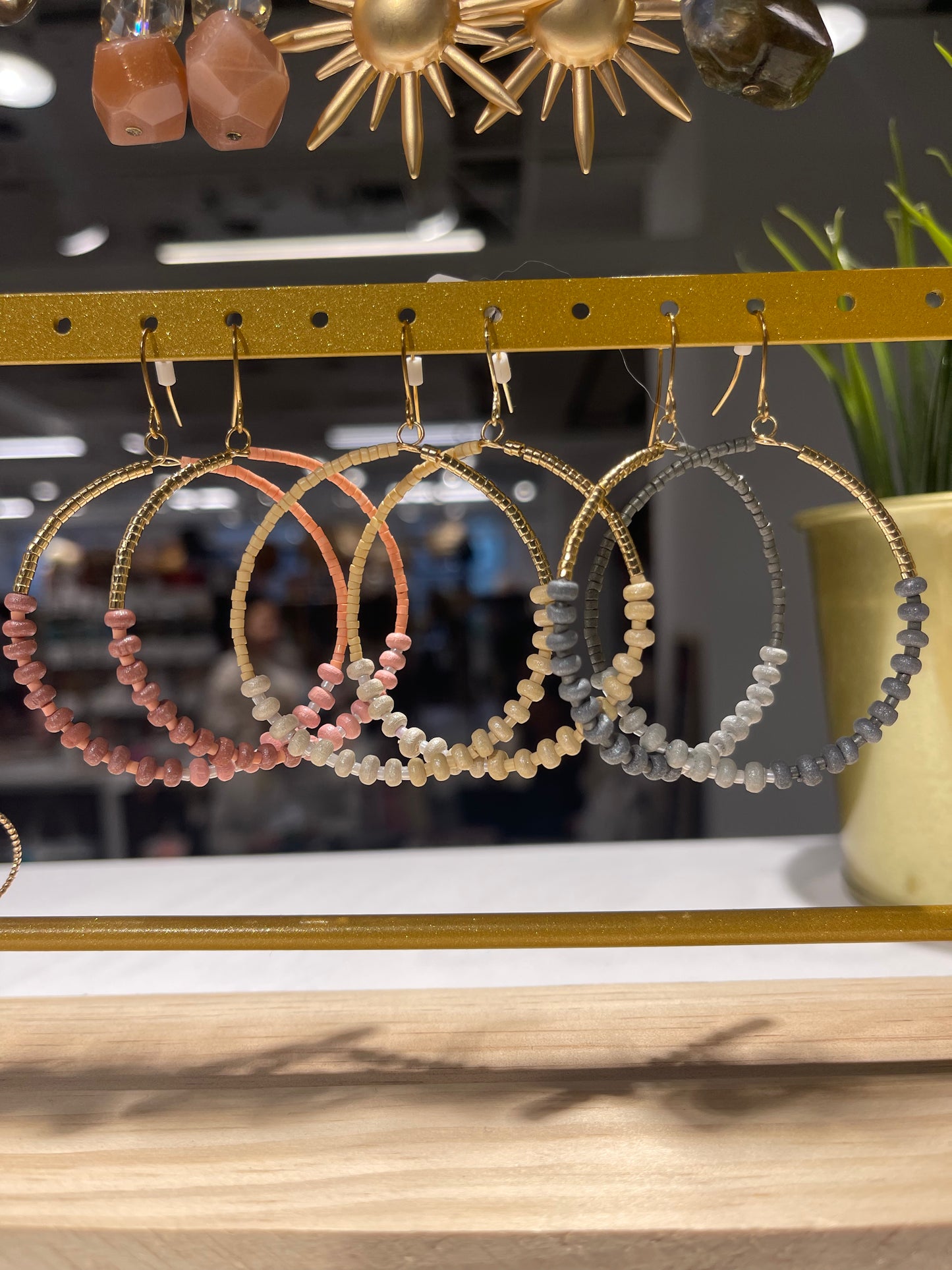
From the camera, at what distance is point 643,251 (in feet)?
2.88

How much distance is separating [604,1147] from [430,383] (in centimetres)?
65

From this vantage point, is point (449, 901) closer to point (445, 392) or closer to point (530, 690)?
point (530, 690)

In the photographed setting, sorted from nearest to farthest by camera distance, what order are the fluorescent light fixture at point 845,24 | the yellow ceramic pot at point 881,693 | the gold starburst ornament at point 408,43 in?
the gold starburst ornament at point 408,43
the yellow ceramic pot at point 881,693
the fluorescent light fixture at point 845,24

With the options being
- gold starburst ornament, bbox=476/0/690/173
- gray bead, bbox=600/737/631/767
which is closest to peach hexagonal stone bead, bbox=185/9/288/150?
gold starburst ornament, bbox=476/0/690/173

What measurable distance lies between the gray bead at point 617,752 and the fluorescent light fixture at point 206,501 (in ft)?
1.80

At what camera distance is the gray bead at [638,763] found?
1.56 feet

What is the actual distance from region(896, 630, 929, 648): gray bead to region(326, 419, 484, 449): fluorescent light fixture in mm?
493

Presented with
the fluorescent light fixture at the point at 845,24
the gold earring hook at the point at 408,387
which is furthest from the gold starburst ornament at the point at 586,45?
the fluorescent light fixture at the point at 845,24

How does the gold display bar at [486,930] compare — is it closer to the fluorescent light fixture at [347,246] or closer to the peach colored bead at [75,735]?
the peach colored bead at [75,735]

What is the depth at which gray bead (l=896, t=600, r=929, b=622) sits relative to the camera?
0.45m

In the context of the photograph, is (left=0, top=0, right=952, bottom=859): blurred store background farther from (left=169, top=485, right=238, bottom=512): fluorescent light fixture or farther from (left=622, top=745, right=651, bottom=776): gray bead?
(left=622, top=745, right=651, bottom=776): gray bead

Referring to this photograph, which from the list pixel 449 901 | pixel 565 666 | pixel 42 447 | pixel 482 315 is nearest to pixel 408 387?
pixel 482 315

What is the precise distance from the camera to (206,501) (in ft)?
2.97

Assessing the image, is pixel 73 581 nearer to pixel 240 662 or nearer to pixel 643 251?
pixel 240 662
